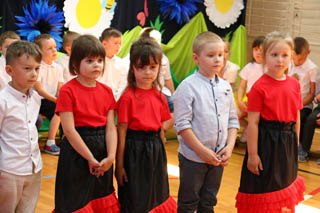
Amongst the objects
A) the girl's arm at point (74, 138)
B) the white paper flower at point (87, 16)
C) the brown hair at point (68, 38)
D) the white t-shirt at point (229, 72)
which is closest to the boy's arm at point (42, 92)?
the brown hair at point (68, 38)

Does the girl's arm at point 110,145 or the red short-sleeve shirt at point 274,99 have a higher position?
the red short-sleeve shirt at point 274,99

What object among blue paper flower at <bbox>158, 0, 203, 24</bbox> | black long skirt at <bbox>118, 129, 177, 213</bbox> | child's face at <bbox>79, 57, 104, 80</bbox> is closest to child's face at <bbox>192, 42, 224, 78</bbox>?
black long skirt at <bbox>118, 129, 177, 213</bbox>

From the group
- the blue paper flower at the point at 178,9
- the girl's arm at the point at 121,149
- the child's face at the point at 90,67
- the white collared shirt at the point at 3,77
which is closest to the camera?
the child's face at the point at 90,67

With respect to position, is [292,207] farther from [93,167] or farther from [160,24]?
[160,24]

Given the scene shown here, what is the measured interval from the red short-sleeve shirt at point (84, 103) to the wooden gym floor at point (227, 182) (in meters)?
1.01

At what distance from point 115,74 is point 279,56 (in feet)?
8.59

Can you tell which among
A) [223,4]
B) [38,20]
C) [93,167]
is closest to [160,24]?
[223,4]

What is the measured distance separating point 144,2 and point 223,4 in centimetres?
150

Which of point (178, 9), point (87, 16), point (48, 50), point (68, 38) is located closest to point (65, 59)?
point (68, 38)

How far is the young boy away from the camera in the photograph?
14.5 feet

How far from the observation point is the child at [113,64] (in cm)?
460

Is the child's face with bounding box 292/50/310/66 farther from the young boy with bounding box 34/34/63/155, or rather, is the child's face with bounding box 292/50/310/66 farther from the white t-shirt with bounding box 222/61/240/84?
the young boy with bounding box 34/34/63/155

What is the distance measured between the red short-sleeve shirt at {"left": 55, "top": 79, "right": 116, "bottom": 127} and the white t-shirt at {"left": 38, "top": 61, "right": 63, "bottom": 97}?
2.31 metres

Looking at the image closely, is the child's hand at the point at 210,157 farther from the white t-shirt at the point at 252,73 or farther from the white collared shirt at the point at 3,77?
the white t-shirt at the point at 252,73
